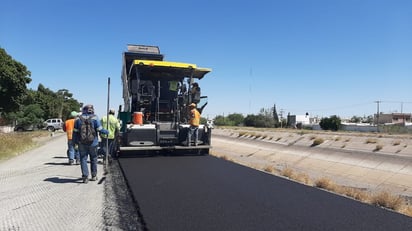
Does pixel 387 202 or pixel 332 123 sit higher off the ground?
pixel 332 123

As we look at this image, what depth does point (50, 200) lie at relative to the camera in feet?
21.1

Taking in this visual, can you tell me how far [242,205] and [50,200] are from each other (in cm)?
306

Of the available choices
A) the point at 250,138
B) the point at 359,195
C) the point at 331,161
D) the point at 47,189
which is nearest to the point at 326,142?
the point at 331,161

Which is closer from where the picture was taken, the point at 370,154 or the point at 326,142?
the point at 370,154

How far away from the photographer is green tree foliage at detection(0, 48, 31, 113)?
115ft

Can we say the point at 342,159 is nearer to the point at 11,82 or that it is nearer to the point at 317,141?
the point at 317,141

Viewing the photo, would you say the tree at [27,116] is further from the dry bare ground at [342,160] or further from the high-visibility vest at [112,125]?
the high-visibility vest at [112,125]

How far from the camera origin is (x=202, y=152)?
1371 cm

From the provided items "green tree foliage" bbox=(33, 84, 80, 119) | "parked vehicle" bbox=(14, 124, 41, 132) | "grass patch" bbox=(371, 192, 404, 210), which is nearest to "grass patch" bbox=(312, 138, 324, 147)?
"grass patch" bbox=(371, 192, 404, 210)

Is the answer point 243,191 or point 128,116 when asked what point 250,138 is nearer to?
point 128,116

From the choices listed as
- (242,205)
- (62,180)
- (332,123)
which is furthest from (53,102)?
(242,205)

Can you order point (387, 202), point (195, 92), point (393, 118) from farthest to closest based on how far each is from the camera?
point (393, 118), point (195, 92), point (387, 202)

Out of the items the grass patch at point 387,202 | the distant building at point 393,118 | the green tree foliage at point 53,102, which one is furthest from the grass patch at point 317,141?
the distant building at point 393,118

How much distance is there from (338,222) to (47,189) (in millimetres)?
5065
